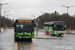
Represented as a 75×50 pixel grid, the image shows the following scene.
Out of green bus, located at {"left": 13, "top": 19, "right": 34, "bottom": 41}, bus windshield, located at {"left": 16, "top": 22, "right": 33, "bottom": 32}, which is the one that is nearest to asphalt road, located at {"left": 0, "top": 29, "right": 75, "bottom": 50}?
green bus, located at {"left": 13, "top": 19, "right": 34, "bottom": 41}

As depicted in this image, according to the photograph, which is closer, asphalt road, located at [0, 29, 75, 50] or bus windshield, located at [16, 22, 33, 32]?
asphalt road, located at [0, 29, 75, 50]

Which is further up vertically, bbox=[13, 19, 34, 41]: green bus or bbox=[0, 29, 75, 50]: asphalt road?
bbox=[13, 19, 34, 41]: green bus

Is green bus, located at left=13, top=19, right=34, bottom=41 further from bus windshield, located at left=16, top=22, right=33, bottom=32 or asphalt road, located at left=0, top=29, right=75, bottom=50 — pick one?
asphalt road, located at left=0, top=29, right=75, bottom=50

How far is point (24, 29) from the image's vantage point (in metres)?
21.5

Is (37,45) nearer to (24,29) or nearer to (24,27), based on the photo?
(24,29)

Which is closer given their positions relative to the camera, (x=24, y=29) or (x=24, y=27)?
(x=24, y=29)

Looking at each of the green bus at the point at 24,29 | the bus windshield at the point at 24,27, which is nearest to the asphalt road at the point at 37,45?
the green bus at the point at 24,29

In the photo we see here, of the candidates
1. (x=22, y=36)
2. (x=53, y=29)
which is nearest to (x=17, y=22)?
(x=22, y=36)

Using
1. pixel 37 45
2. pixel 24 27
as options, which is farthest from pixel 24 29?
pixel 37 45

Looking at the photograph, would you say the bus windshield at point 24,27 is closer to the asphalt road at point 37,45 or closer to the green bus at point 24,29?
the green bus at point 24,29

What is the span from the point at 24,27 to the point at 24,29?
0.31m

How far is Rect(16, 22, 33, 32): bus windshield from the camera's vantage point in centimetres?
2150

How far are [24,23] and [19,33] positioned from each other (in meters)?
1.50

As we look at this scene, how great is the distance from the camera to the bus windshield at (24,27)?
2150 cm
